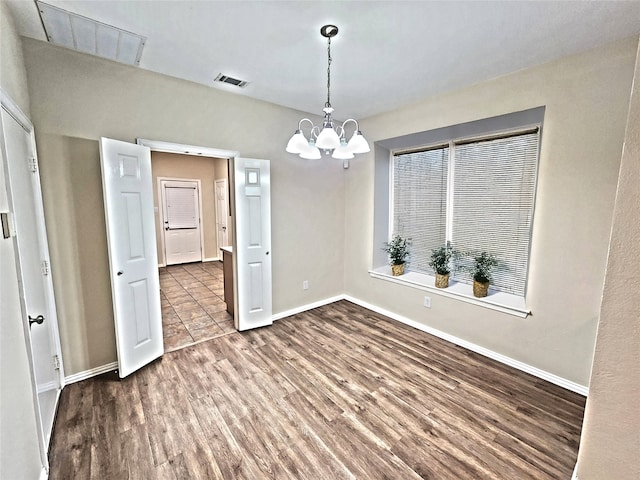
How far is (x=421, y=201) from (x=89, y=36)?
3.66 m

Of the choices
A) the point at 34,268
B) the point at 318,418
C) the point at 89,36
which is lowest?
the point at 318,418

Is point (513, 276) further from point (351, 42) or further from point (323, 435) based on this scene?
point (351, 42)

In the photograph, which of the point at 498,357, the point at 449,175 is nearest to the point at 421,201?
the point at 449,175

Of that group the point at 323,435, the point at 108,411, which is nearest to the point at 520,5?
the point at 323,435

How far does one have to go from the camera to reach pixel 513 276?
3061 millimetres

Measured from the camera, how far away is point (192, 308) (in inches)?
164

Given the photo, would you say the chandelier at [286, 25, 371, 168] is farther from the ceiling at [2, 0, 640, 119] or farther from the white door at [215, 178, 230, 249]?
the white door at [215, 178, 230, 249]

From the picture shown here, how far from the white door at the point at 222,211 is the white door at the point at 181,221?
0.49 m

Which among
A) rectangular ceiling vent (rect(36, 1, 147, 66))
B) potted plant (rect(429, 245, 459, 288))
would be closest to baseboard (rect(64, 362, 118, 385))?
rectangular ceiling vent (rect(36, 1, 147, 66))

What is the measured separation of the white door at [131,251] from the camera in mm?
2365

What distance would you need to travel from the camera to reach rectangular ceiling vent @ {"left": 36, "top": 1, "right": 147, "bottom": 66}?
189cm

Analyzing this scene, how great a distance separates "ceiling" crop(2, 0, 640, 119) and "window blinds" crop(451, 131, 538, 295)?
2.64 ft

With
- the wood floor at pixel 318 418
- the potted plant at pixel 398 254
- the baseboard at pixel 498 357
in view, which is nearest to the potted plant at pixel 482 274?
the baseboard at pixel 498 357

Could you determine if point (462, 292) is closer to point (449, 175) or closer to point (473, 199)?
point (473, 199)
